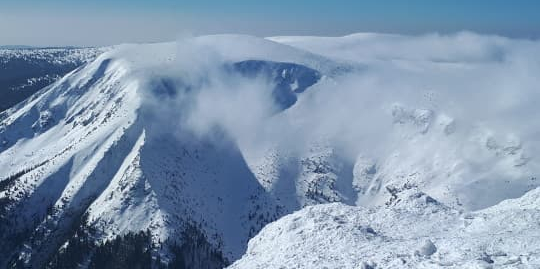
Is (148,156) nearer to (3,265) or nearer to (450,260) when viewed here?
(3,265)

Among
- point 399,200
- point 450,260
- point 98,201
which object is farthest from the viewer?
point 98,201

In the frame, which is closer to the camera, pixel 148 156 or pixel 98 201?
pixel 98 201

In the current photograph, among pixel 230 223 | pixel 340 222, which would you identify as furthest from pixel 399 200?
pixel 230 223

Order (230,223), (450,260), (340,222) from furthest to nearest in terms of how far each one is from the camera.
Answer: (230,223), (340,222), (450,260)

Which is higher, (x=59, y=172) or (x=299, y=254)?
(x=299, y=254)

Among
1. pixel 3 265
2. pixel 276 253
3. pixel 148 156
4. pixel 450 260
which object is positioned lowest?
pixel 3 265

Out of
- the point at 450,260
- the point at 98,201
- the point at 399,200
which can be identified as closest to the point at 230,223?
the point at 98,201
